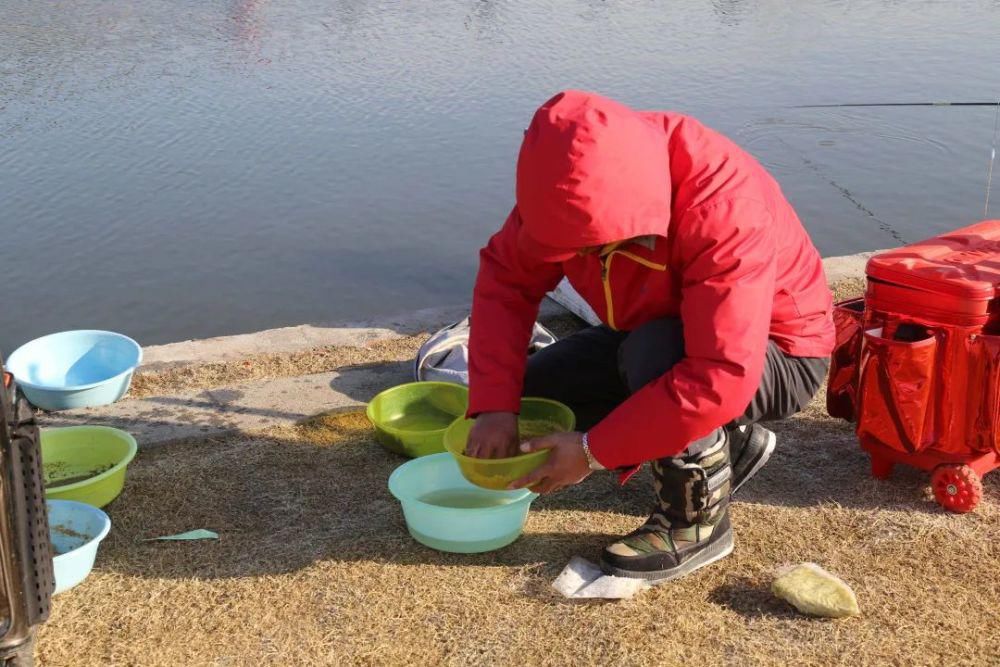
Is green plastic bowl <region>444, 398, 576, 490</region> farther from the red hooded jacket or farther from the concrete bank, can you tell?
the concrete bank

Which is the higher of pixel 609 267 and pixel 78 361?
pixel 609 267

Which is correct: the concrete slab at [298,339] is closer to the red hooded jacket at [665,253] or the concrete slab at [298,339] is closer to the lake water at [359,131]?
the lake water at [359,131]

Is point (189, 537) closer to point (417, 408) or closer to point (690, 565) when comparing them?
point (417, 408)

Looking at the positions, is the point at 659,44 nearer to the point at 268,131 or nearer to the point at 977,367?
the point at 268,131

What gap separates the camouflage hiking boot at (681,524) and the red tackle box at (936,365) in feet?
1.87

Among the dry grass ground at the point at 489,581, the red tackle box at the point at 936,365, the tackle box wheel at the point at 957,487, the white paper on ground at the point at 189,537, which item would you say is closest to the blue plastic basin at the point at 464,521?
the dry grass ground at the point at 489,581

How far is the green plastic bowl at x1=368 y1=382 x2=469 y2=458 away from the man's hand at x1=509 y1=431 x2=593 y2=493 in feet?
2.55

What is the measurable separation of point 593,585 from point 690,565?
0.25 metres

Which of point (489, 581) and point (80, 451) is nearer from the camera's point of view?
point (489, 581)

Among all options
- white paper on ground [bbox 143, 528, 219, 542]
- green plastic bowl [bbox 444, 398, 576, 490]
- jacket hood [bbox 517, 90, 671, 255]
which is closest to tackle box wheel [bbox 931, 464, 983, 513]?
green plastic bowl [bbox 444, 398, 576, 490]

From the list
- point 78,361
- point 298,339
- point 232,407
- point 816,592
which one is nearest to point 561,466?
point 816,592

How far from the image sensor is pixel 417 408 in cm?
343

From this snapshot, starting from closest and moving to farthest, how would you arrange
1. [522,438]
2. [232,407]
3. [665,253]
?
[665,253] < [522,438] < [232,407]

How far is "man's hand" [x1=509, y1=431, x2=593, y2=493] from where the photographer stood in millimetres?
2402
